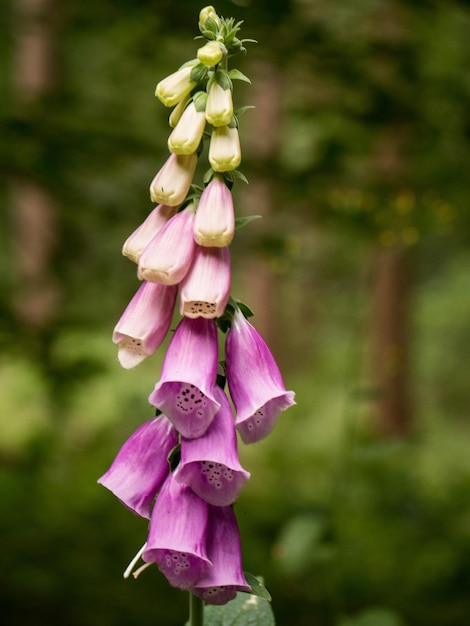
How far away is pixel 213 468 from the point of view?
3.55 feet

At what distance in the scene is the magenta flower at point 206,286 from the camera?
1.07 metres

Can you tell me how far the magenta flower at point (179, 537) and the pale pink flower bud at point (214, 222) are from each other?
1.18ft

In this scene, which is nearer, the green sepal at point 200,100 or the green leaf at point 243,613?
the green sepal at point 200,100

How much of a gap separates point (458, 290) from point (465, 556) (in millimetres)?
8855

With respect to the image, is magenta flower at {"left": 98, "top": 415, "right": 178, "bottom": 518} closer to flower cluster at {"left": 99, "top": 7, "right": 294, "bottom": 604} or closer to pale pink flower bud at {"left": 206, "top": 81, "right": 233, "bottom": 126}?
flower cluster at {"left": 99, "top": 7, "right": 294, "bottom": 604}

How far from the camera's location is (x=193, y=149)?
3.59 ft

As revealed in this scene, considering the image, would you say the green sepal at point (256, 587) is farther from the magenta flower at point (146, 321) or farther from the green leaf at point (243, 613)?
the magenta flower at point (146, 321)

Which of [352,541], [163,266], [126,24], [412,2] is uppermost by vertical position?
[126,24]

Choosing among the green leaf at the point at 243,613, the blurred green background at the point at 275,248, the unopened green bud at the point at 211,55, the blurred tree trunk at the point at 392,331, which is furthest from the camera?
the blurred tree trunk at the point at 392,331

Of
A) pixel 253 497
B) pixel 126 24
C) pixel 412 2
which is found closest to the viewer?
pixel 412 2

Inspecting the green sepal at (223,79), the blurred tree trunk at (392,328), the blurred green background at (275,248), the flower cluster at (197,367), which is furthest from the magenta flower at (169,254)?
the blurred tree trunk at (392,328)

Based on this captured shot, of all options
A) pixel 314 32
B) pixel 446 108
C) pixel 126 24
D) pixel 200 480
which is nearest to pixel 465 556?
pixel 446 108

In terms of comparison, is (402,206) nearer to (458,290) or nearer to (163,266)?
(163,266)

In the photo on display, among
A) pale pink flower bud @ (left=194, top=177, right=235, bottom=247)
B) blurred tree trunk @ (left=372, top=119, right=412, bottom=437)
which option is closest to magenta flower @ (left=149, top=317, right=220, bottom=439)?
pale pink flower bud @ (left=194, top=177, right=235, bottom=247)
